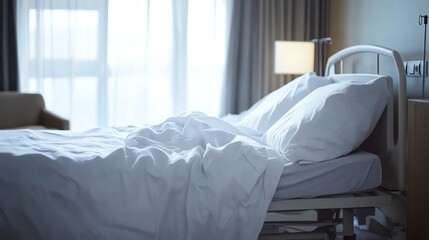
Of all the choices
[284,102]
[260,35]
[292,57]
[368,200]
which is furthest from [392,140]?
[260,35]

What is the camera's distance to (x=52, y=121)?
179 inches

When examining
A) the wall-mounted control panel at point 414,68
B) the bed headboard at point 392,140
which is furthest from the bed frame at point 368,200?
the wall-mounted control panel at point 414,68

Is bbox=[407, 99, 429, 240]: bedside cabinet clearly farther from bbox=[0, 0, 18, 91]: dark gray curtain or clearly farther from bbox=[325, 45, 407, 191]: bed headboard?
bbox=[0, 0, 18, 91]: dark gray curtain

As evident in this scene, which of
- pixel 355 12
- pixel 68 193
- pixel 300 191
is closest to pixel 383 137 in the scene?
pixel 300 191

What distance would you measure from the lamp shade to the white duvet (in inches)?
86.2

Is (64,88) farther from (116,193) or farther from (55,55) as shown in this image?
(116,193)

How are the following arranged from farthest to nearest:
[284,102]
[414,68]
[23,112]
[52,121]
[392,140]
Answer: [23,112]
[52,121]
[284,102]
[414,68]
[392,140]

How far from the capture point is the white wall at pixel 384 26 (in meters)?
3.06

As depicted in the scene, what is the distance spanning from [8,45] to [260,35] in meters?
2.48

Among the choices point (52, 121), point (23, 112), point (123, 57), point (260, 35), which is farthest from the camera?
point (260, 35)

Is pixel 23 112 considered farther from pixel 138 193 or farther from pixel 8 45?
pixel 138 193

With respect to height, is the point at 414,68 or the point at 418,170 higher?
the point at 414,68

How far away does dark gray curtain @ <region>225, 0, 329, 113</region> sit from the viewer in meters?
5.13

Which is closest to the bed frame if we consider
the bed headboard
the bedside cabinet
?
the bed headboard
